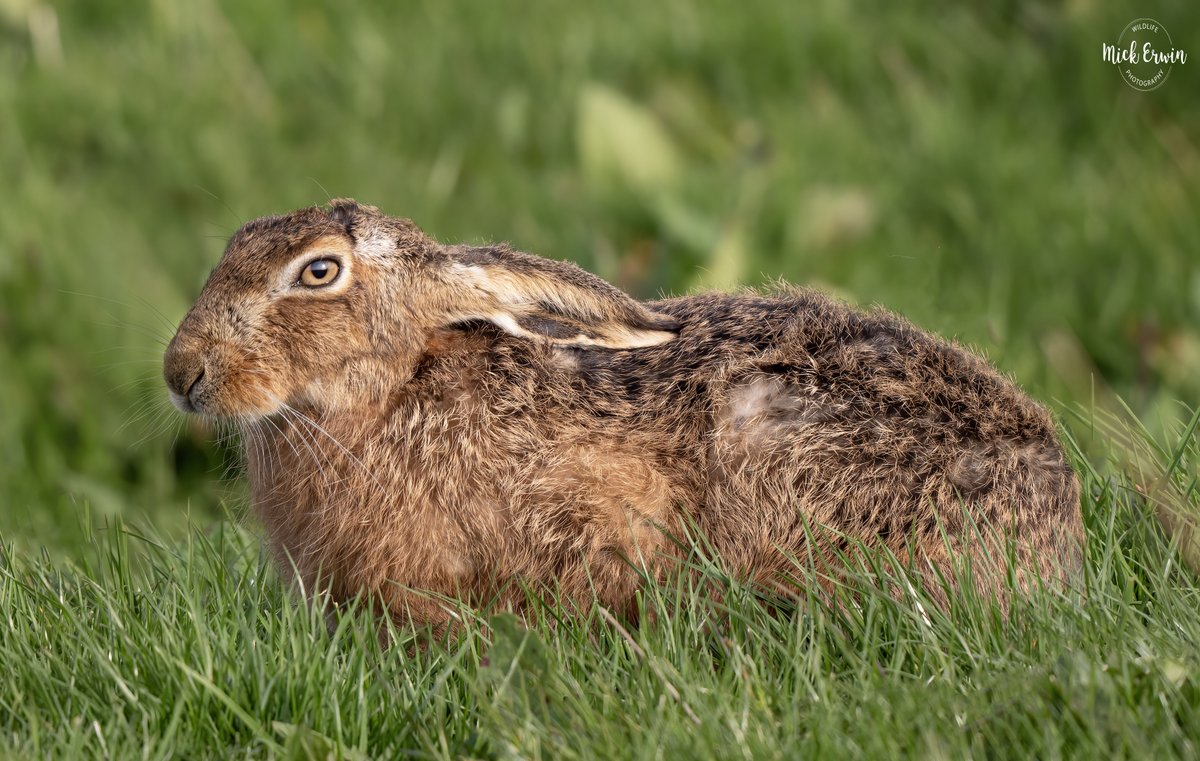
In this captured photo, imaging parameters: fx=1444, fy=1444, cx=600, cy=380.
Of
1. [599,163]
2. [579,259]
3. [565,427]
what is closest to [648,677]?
[565,427]

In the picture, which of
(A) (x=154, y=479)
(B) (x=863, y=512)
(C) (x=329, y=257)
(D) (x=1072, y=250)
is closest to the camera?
(B) (x=863, y=512)

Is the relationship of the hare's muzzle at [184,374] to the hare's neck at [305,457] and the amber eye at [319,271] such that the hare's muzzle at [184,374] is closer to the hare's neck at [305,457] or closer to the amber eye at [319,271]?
the hare's neck at [305,457]

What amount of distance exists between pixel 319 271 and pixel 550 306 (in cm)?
64

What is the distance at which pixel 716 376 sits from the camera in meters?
3.84

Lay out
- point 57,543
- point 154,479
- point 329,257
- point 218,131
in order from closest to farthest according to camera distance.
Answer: point 329,257 → point 57,543 → point 154,479 → point 218,131

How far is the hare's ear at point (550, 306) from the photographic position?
12.8 ft

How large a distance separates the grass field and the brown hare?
185 millimetres

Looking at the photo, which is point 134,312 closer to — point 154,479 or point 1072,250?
point 154,479

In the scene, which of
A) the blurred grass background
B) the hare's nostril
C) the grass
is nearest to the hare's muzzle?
the hare's nostril

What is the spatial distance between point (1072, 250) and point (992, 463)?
3.94 metres

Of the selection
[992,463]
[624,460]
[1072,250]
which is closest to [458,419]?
[624,460]

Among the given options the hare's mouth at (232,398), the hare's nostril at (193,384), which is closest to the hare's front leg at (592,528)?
the hare's mouth at (232,398)

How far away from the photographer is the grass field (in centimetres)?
327

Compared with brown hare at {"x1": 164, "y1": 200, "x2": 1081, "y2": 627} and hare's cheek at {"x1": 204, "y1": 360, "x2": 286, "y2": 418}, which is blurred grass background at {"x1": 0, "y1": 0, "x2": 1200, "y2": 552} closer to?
brown hare at {"x1": 164, "y1": 200, "x2": 1081, "y2": 627}
